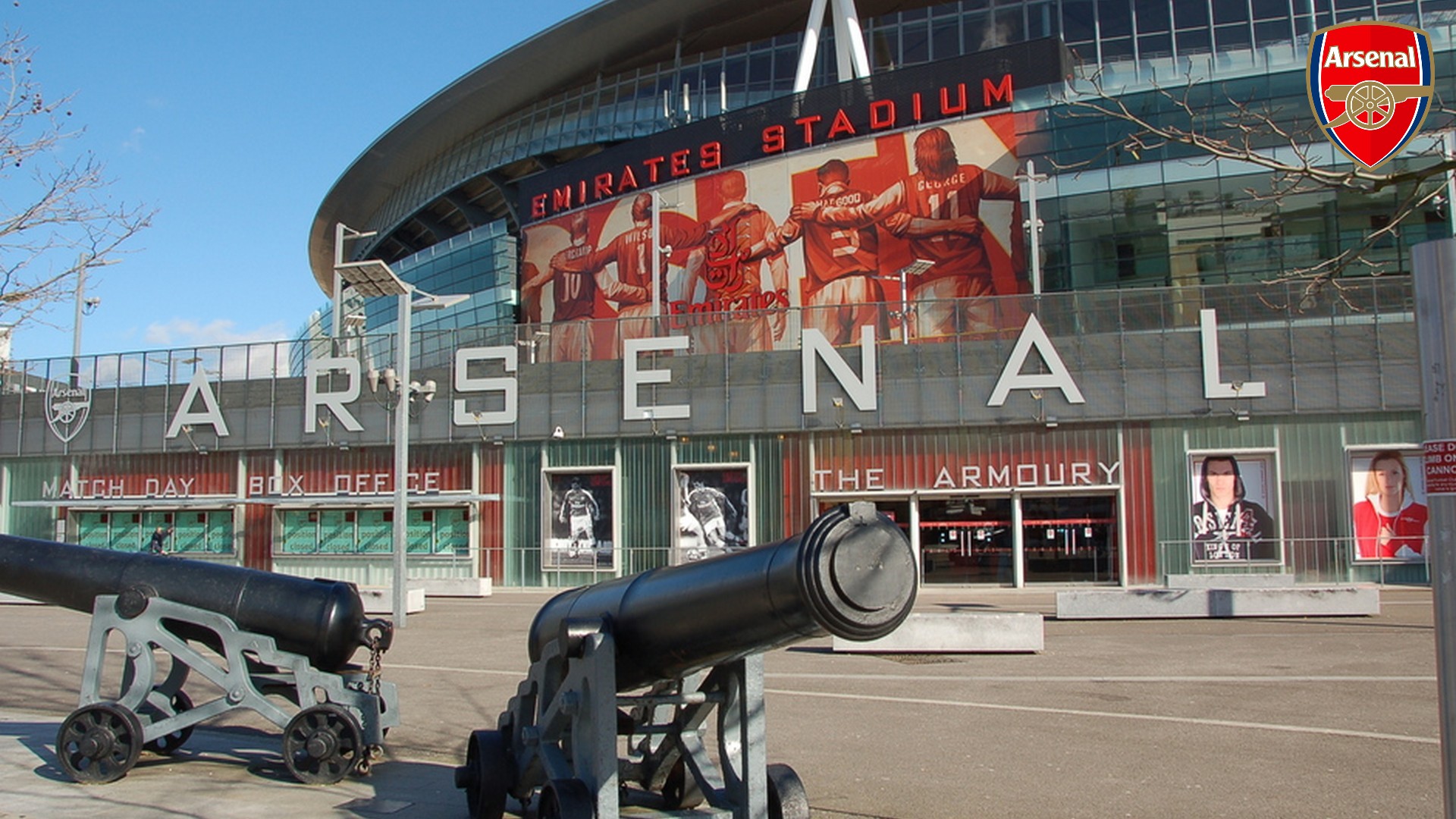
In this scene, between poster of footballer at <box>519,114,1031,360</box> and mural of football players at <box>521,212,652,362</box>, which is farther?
mural of football players at <box>521,212,652,362</box>

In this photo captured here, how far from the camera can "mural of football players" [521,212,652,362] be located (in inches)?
1743

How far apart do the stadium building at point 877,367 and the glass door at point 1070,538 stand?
69mm

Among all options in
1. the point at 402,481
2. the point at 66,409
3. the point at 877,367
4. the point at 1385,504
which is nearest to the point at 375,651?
the point at 402,481

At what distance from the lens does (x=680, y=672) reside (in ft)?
19.9

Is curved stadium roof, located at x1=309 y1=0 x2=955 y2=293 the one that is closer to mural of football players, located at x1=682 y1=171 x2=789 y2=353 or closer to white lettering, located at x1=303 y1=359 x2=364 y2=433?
mural of football players, located at x1=682 y1=171 x2=789 y2=353

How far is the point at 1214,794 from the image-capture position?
796 centimetres

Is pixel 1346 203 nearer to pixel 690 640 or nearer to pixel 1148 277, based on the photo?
pixel 1148 277

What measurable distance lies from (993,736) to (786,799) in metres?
4.28

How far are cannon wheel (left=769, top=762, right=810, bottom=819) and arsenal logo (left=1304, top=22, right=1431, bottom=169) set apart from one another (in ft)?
15.2

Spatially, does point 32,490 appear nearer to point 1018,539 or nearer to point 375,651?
point 1018,539

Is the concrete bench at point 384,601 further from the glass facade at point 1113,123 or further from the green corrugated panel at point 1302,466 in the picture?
the glass facade at point 1113,123

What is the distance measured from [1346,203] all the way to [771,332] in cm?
1806

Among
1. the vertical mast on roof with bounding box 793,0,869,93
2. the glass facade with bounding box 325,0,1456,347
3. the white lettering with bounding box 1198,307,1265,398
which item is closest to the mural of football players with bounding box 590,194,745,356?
the glass facade with bounding box 325,0,1456,347

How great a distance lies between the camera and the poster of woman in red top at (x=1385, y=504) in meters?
27.7
